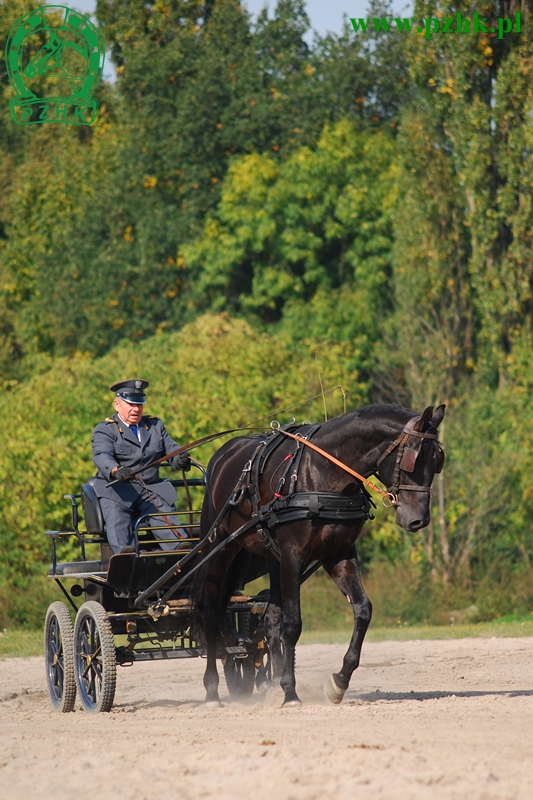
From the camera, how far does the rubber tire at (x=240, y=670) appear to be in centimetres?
851

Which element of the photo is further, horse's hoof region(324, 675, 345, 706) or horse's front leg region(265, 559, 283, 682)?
horse's front leg region(265, 559, 283, 682)

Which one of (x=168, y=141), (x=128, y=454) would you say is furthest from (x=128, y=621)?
(x=168, y=141)

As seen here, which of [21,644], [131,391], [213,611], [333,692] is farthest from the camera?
[21,644]

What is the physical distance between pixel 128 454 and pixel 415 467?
8.99 feet

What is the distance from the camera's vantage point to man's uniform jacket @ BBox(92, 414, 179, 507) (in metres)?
8.36

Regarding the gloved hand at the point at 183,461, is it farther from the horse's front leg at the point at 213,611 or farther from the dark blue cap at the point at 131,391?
the horse's front leg at the point at 213,611

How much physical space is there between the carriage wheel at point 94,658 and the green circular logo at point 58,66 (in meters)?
19.6

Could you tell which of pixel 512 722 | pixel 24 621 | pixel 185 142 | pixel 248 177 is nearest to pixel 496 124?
pixel 248 177

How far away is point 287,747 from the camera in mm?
5180

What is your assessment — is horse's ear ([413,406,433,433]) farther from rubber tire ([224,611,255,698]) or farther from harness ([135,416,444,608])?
rubber tire ([224,611,255,698])

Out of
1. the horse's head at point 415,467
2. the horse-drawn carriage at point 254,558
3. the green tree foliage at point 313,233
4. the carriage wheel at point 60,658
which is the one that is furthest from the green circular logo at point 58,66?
the horse's head at point 415,467
